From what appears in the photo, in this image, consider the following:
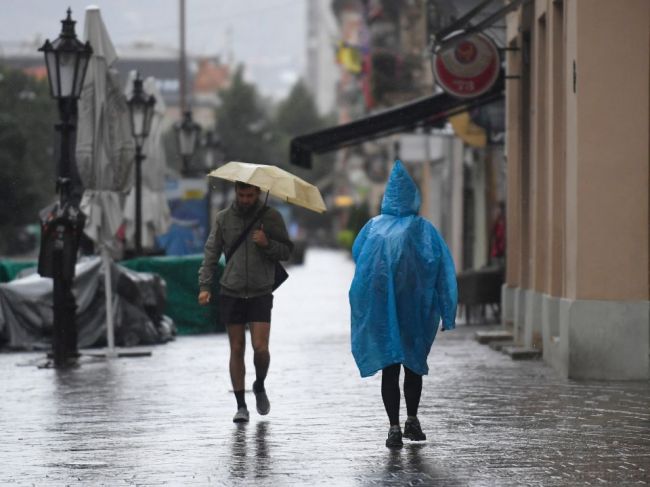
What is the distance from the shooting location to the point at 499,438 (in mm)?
10641

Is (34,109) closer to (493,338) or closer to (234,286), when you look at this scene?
(493,338)

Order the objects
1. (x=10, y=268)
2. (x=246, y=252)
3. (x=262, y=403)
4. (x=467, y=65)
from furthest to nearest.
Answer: (x=10, y=268) < (x=467, y=65) < (x=262, y=403) < (x=246, y=252)

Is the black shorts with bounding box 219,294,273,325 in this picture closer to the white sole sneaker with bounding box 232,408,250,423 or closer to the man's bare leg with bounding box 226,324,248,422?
the man's bare leg with bounding box 226,324,248,422

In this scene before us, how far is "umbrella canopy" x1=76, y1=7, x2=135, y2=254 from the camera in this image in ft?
63.2

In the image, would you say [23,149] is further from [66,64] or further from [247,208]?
[247,208]

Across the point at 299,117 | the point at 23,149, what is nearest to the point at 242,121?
the point at 299,117

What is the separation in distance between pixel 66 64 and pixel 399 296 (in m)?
8.51

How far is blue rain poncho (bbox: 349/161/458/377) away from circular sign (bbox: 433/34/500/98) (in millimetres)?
10616

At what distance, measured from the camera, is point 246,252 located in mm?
11719

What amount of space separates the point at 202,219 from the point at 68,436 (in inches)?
1106

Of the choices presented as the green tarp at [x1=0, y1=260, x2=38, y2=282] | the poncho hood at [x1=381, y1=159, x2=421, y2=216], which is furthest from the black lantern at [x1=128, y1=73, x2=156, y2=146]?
the poncho hood at [x1=381, y1=159, x2=421, y2=216]

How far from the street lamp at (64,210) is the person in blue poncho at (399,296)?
304 inches

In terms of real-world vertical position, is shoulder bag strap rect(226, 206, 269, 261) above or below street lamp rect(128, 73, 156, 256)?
below

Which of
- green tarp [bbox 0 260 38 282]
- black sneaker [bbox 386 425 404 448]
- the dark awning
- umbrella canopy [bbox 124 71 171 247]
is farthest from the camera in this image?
umbrella canopy [bbox 124 71 171 247]
